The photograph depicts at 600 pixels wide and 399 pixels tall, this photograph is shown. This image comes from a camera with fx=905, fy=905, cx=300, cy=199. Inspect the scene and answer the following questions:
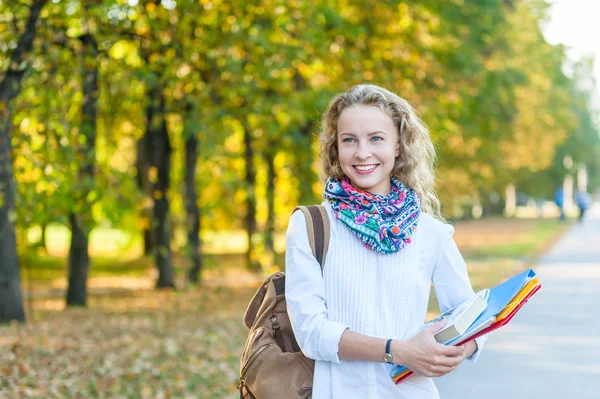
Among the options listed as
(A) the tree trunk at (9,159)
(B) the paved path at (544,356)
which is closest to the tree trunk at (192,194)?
(A) the tree trunk at (9,159)

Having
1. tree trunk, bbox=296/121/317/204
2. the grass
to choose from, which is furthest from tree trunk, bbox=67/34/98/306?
tree trunk, bbox=296/121/317/204

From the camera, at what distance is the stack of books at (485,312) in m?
2.48

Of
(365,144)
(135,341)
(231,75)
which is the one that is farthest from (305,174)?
(365,144)

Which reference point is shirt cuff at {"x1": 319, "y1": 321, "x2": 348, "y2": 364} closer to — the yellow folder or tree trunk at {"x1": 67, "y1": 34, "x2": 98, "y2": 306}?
the yellow folder

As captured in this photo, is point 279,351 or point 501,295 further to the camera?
point 279,351

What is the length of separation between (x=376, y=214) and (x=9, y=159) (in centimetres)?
768

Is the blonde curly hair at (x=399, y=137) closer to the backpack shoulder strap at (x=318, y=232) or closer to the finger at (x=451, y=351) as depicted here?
the backpack shoulder strap at (x=318, y=232)

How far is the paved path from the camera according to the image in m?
7.20

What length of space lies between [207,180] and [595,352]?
12.7 m

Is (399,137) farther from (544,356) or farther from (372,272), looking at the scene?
(544,356)

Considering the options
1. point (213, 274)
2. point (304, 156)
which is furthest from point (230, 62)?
point (213, 274)

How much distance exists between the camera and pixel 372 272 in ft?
8.78

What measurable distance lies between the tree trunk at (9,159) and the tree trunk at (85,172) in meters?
0.82

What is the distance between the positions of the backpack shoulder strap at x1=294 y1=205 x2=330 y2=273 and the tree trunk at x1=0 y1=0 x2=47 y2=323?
7077mm
